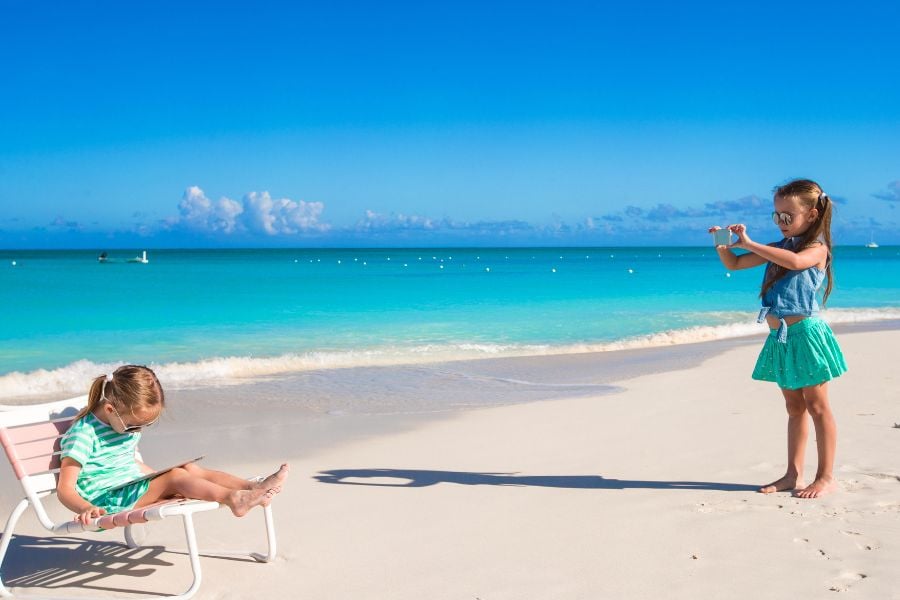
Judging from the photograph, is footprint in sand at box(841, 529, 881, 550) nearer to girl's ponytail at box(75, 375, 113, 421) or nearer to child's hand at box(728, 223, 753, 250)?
child's hand at box(728, 223, 753, 250)

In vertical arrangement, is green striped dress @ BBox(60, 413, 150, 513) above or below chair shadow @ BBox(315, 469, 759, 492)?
above

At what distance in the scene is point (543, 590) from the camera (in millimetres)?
3797

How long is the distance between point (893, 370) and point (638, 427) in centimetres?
464

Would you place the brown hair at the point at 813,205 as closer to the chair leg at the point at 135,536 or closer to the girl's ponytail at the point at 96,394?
the girl's ponytail at the point at 96,394

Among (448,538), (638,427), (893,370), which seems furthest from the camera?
(893,370)

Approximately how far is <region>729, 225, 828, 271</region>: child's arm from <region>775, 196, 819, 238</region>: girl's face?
13cm

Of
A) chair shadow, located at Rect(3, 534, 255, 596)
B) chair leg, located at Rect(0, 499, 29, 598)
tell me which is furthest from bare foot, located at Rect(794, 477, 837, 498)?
chair leg, located at Rect(0, 499, 29, 598)

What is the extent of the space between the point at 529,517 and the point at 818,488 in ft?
5.80

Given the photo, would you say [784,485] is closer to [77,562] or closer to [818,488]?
[818,488]

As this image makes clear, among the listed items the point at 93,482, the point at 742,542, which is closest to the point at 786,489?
the point at 742,542

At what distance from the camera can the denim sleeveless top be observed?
5.02 metres

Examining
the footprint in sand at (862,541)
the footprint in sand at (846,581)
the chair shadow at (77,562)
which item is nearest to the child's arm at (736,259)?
the footprint in sand at (862,541)

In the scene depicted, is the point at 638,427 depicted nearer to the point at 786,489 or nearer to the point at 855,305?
the point at 786,489

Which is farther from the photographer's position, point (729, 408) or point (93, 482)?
point (729, 408)
